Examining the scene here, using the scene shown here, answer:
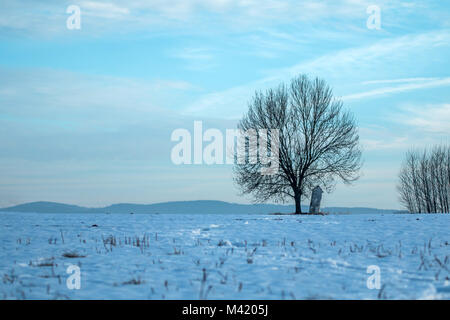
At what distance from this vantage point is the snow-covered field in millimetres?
6738

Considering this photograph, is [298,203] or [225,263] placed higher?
[298,203]

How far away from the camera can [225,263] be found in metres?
8.62

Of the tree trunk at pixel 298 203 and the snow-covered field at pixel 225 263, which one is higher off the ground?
the tree trunk at pixel 298 203

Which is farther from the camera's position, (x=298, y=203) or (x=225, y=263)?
(x=298, y=203)

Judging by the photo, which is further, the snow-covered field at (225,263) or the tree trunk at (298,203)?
the tree trunk at (298,203)

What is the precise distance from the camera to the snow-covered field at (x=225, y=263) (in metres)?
6.74

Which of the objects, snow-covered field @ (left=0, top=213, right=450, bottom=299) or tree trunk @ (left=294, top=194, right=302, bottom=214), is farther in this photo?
tree trunk @ (left=294, top=194, right=302, bottom=214)

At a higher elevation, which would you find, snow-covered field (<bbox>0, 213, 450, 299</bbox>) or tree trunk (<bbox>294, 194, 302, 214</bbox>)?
tree trunk (<bbox>294, 194, 302, 214</bbox>)

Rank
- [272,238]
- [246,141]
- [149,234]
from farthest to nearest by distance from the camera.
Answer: [246,141]
[149,234]
[272,238]
